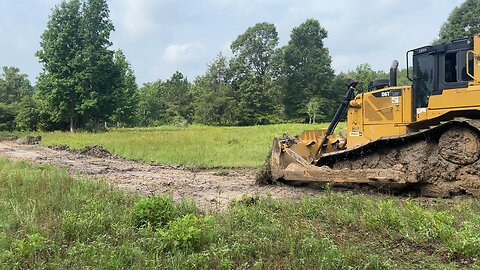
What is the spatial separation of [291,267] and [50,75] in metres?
42.5

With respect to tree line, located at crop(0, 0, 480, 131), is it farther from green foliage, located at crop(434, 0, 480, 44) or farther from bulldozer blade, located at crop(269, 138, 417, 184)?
bulldozer blade, located at crop(269, 138, 417, 184)

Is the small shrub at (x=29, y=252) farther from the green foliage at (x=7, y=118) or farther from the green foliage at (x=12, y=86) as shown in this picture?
the green foliage at (x=12, y=86)

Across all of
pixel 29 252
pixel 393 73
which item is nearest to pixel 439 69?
pixel 393 73

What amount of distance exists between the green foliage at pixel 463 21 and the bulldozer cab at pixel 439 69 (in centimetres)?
4733

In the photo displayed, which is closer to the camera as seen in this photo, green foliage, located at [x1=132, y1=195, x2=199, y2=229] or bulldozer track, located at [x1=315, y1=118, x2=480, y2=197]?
green foliage, located at [x1=132, y1=195, x2=199, y2=229]

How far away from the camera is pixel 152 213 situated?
6078 millimetres

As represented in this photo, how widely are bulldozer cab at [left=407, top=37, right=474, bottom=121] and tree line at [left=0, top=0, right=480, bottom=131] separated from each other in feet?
113

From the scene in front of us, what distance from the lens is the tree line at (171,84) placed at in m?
41.5

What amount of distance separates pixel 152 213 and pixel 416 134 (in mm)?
5505

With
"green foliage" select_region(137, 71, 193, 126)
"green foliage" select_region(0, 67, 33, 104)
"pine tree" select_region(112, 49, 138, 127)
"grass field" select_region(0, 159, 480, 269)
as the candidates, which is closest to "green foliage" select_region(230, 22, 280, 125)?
"green foliage" select_region(137, 71, 193, 126)

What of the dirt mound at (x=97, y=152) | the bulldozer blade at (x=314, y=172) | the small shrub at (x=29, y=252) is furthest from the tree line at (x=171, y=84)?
the small shrub at (x=29, y=252)

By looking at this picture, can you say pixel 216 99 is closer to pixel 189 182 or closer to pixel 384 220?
pixel 189 182

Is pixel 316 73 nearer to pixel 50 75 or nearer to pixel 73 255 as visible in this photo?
pixel 50 75

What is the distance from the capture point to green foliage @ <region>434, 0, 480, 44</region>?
51.7 metres
